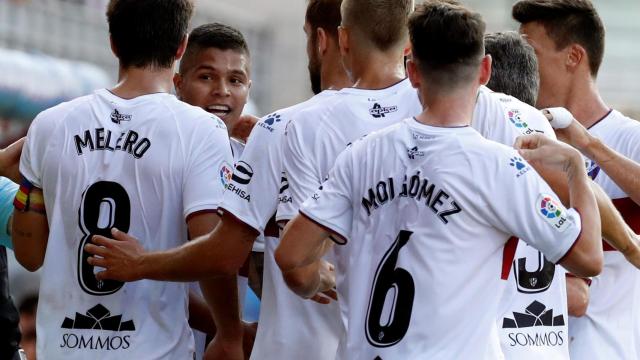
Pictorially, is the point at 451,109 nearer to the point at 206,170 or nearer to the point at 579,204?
the point at 579,204

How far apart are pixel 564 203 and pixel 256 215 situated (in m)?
1.48

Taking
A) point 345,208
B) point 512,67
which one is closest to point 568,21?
point 512,67

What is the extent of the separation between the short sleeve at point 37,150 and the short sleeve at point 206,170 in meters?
0.68

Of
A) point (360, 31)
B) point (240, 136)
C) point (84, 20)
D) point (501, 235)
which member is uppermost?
point (360, 31)

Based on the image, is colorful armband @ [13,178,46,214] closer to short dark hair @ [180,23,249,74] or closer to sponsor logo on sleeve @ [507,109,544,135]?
short dark hair @ [180,23,249,74]

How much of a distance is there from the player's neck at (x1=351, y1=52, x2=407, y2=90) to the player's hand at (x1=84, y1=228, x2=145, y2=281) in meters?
1.23

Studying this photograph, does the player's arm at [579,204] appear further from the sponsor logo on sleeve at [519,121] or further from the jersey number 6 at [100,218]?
the jersey number 6 at [100,218]

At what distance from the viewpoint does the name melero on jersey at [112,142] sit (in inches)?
229

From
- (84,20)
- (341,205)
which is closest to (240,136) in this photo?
(341,205)

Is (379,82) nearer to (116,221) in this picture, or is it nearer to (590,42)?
(116,221)

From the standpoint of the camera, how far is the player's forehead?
754cm

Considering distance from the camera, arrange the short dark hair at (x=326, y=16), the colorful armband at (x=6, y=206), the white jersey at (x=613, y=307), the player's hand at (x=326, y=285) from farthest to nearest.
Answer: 1. the white jersey at (x=613, y=307)
2. the colorful armband at (x=6, y=206)
3. the short dark hair at (x=326, y=16)
4. the player's hand at (x=326, y=285)

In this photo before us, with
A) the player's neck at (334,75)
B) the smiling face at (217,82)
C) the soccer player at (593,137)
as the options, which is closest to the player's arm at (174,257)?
the player's neck at (334,75)

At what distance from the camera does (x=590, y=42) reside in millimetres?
7246
